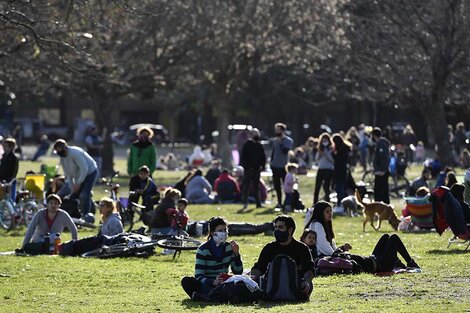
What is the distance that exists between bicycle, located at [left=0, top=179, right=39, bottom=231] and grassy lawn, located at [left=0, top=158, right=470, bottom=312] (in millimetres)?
3295

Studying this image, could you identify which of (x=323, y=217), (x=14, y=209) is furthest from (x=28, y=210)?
(x=323, y=217)

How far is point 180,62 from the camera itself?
157ft

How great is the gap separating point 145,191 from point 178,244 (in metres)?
6.61

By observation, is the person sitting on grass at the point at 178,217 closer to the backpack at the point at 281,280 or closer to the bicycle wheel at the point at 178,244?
the bicycle wheel at the point at 178,244

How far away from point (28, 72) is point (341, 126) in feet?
151

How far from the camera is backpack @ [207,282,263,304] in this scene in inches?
592

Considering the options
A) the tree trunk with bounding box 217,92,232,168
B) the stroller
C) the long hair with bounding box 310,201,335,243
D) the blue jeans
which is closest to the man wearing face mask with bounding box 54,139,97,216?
the blue jeans

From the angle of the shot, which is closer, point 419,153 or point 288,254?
point 288,254

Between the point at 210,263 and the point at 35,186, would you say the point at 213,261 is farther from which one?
the point at 35,186

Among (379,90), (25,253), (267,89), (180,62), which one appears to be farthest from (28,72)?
(267,89)

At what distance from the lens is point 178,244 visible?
810 inches

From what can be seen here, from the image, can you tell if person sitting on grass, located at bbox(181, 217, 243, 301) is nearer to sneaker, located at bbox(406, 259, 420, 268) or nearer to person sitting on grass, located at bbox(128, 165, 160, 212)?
sneaker, located at bbox(406, 259, 420, 268)

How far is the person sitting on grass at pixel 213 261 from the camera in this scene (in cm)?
1562

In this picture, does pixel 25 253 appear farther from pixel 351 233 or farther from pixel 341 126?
pixel 341 126
